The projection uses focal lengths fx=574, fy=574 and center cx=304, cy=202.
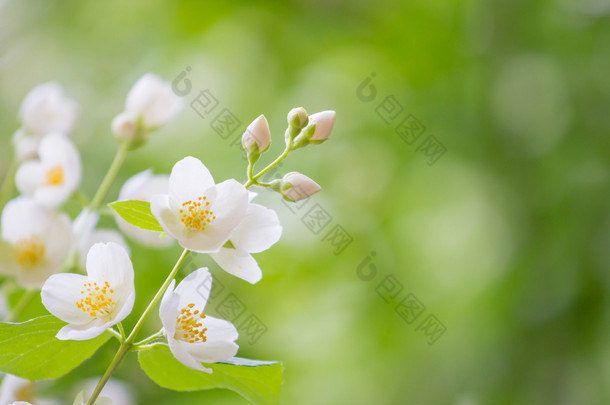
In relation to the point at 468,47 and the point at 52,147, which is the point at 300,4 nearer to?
the point at 468,47

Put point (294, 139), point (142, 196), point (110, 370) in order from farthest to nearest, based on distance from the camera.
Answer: point (142, 196)
point (294, 139)
point (110, 370)

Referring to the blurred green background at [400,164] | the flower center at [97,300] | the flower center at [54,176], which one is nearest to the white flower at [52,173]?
the flower center at [54,176]

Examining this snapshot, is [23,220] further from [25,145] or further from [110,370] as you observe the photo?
[110,370]

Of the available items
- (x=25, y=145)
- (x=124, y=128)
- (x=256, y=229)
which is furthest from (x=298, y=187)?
(x=25, y=145)

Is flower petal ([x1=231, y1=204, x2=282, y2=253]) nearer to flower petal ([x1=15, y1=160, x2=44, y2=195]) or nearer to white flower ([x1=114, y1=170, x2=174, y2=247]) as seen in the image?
white flower ([x1=114, y1=170, x2=174, y2=247])

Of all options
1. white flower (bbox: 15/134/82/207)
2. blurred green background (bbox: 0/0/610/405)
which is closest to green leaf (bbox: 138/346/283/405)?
white flower (bbox: 15/134/82/207)

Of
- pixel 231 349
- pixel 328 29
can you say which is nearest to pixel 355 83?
pixel 328 29
